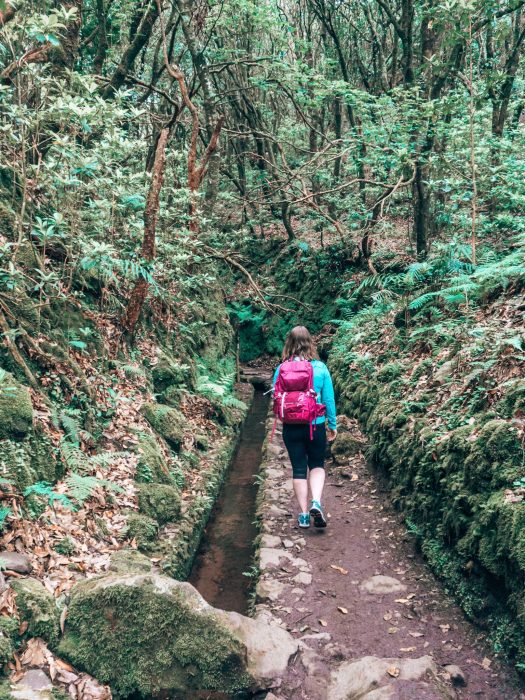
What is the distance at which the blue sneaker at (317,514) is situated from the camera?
5.77 metres

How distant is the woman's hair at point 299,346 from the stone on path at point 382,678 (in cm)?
299

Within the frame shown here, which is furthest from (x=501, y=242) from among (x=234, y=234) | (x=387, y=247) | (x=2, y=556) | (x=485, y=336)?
(x=234, y=234)

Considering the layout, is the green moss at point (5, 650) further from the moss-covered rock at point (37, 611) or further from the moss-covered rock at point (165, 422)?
the moss-covered rock at point (165, 422)

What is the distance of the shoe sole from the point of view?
19.0 feet

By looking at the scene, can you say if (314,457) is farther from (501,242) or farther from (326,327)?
(326,327)

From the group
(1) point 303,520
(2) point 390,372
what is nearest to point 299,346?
(1) point 303,520

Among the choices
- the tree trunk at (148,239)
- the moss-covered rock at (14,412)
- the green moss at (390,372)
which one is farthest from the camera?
the green moss at (390,372)

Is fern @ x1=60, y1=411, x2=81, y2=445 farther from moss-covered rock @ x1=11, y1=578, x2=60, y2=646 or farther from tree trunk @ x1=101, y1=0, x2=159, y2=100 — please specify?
tree trunk @ x1=101, y1=0, x2=159, y2=100

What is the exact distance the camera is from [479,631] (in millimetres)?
3912

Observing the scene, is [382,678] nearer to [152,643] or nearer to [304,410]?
[152,643]

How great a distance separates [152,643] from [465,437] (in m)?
3.24

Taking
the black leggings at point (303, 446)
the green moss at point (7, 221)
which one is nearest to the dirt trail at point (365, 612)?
the black leggings at point (303, 446)

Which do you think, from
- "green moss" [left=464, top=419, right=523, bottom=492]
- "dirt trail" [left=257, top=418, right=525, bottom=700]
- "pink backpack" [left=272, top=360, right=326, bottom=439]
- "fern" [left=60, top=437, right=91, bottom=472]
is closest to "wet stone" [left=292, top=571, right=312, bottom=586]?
"dirt trail" [left=257, top=418, right=525, bottom=700]

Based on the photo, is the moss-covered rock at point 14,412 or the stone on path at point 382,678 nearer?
the stone on path at point 382,678
